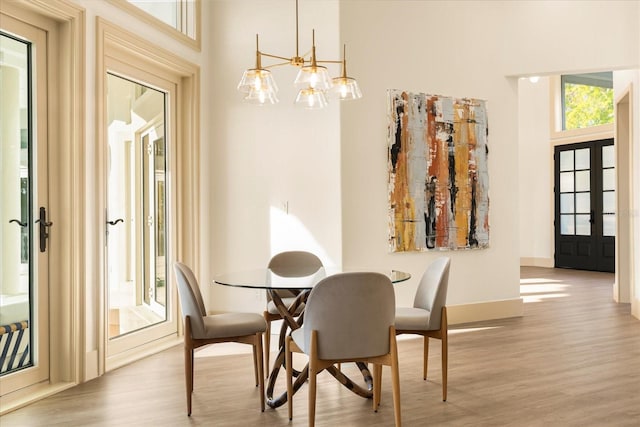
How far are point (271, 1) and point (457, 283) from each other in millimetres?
3445

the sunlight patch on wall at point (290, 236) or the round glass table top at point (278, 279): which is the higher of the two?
the sunlight patch on wall at point (290, 236)

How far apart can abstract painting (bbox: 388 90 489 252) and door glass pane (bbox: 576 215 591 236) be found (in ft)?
20.1

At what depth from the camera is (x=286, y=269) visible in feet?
14.4

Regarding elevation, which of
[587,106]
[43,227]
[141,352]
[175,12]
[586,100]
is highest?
[586,100]

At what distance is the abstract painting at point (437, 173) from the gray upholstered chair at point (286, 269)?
1501 mm

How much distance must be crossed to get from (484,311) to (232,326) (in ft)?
11.7

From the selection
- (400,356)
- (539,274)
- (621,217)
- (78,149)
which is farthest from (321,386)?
(539,274)

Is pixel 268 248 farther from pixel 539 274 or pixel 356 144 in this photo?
pixel 539 274

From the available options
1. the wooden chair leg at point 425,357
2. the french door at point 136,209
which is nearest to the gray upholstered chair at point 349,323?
the wooden chair leg at point 425,357

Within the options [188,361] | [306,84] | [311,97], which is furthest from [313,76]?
[188,361]

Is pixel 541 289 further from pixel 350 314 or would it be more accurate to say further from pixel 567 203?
pixel 350 314

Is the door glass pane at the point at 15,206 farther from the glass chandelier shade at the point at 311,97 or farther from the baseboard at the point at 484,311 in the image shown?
the baseboard at the point at 484,311

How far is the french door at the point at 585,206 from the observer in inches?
437

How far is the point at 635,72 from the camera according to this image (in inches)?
257
